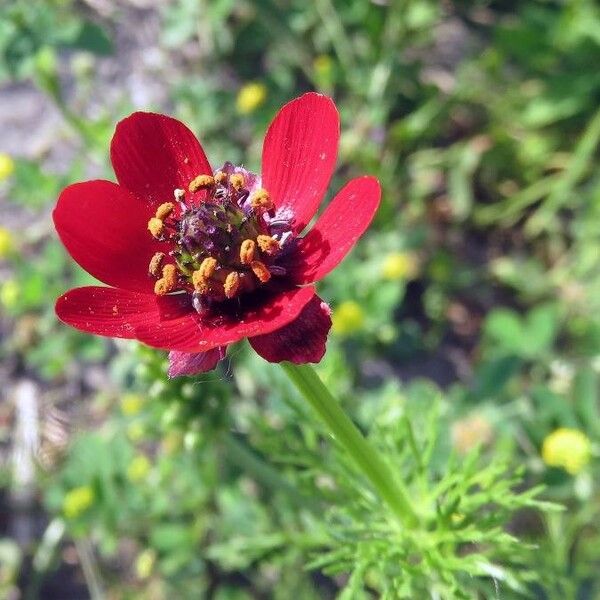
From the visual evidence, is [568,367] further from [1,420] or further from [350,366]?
[1,420]

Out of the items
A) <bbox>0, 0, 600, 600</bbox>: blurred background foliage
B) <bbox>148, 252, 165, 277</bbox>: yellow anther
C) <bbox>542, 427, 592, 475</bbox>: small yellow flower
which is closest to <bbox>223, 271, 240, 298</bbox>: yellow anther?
<bbox>148, 252, 165, 277</bbox>: yellow anther

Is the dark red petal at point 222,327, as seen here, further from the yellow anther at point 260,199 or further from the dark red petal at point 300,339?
the yellow anther at point 260,199

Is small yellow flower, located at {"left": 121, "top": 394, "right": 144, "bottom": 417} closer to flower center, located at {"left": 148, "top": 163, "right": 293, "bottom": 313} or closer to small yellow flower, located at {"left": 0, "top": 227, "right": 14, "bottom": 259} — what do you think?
small yellow flower, located at {"left": 0, "top": 227, "right": 14, "bottom": 259}

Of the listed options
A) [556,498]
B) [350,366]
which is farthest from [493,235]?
[556,498]

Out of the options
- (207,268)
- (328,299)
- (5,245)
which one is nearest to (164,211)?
(207,268)

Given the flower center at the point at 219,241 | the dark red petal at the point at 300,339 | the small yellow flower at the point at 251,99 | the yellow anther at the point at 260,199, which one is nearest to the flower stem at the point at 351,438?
the dark red petal at the point at 300,339
